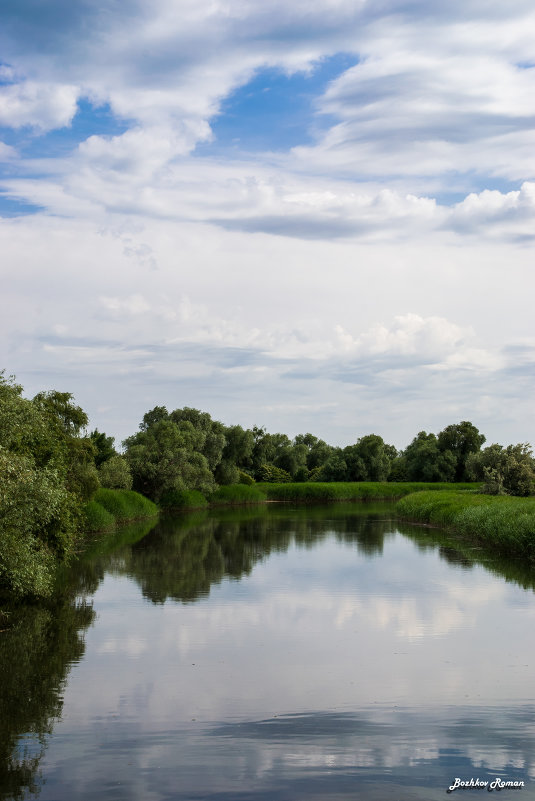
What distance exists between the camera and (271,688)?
55.2 ft

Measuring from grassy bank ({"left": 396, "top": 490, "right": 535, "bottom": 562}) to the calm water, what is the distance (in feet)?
14.8

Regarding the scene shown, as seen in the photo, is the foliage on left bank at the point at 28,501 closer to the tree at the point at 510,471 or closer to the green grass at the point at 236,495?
the tree at the point at 510,471

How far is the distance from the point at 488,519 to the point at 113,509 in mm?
30192

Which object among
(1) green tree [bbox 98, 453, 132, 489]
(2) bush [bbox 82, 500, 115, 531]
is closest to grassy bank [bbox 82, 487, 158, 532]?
(2) bush [bbox 82, 500, 115, 531]

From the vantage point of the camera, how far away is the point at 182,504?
283ft

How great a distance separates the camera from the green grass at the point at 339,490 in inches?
4250

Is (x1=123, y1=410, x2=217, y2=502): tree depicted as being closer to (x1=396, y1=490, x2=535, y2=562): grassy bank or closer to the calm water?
(x1=396, y1=490, x2=535, y2=562): grassy bank

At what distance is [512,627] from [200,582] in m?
13.9

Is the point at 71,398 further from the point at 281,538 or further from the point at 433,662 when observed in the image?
the point at 433,662

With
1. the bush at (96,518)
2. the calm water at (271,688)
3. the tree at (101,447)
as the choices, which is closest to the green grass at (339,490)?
the tree at (101,447)

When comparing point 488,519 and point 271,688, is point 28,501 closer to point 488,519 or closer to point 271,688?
point 271,688

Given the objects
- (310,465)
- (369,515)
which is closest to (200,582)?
(369,515)

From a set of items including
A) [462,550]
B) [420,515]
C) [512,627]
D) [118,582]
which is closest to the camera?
[512,627]

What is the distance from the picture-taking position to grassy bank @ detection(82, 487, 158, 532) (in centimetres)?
5434
